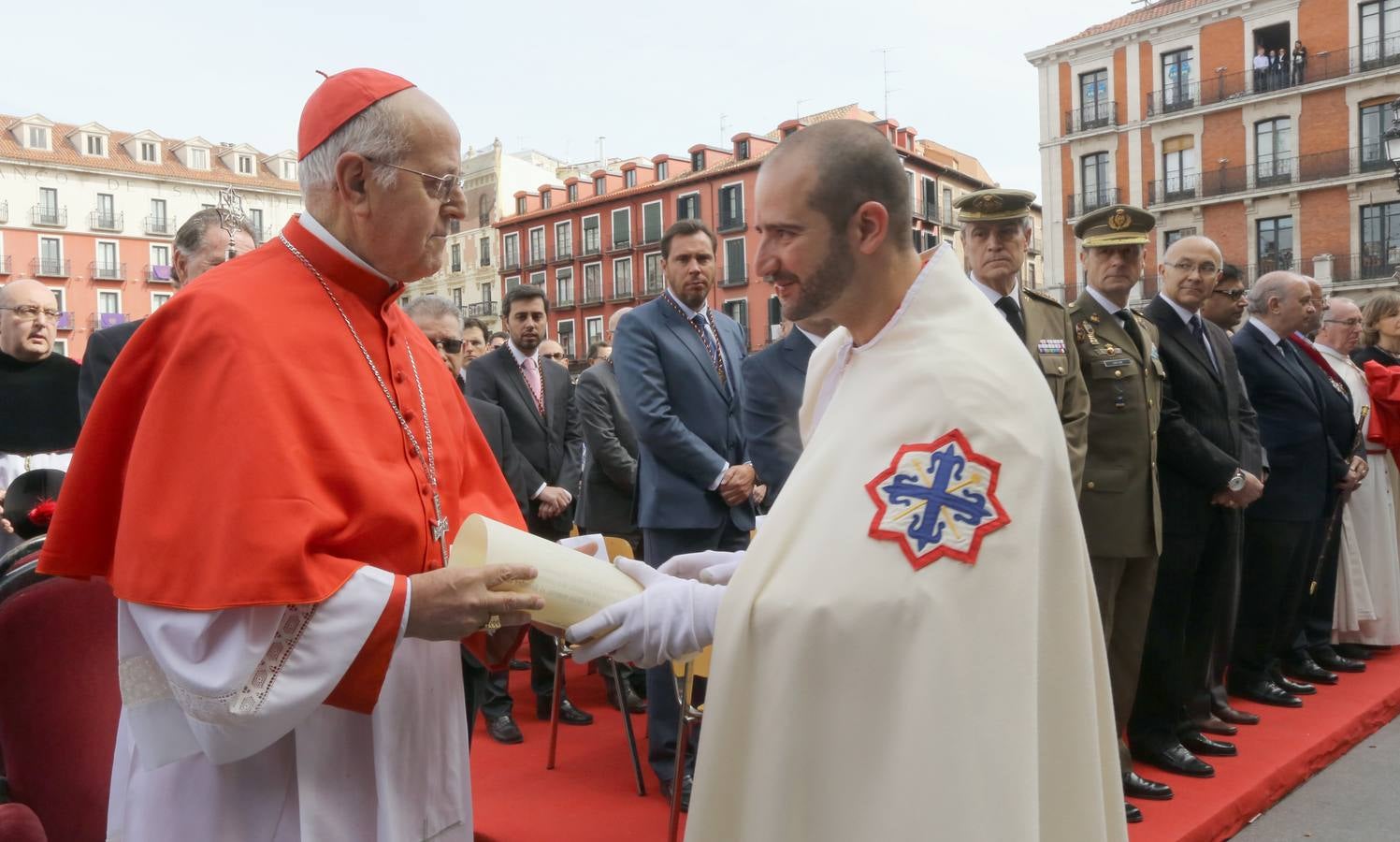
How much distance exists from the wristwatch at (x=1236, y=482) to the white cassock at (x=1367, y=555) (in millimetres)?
2684

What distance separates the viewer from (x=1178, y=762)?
475 cm

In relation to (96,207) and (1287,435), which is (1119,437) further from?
(96,207)

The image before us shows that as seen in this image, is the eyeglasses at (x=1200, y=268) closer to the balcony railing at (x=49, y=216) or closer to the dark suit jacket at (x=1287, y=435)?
the dark suit jacket at (x=1287, y=435)

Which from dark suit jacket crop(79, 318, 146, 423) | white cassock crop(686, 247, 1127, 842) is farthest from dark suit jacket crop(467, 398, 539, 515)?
white cassock crop(686, 247, 1127, 842)

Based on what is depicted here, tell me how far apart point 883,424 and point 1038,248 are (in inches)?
2475

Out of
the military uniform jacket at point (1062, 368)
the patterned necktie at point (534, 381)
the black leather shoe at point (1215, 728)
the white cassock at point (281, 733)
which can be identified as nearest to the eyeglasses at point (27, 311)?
the patterned necktie at point (534, 381)

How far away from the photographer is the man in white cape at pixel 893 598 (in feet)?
5.80

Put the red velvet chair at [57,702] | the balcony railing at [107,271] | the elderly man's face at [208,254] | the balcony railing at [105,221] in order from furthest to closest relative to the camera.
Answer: the balcony railing at [105,221] < the balcony railing at [107,271] < the elderly man's face at [208,254] < the red velvet chair at [57,702]

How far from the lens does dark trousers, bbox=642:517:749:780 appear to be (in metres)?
4.45

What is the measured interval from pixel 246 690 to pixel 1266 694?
591 centimetres

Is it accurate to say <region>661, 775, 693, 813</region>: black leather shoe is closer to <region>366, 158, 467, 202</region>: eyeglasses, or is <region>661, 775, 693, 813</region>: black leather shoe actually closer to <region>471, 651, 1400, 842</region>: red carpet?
<region>471, 651, 1400, 842</region>: red carpet

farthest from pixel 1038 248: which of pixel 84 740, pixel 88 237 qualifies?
pixel 84 740

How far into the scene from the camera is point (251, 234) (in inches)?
163

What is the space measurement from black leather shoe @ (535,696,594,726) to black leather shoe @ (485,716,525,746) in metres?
0.30
